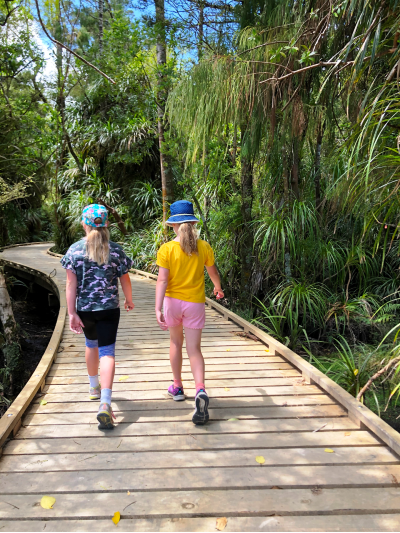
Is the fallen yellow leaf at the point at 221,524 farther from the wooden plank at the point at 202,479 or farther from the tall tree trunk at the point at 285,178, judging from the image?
the tall tree trunk at the point at 285,178

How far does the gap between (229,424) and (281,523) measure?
961mm

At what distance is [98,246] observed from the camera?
2799mm

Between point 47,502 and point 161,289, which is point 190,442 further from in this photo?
point 161,289

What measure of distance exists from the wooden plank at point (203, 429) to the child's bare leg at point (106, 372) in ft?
0.90

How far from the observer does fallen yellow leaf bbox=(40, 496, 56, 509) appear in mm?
1966

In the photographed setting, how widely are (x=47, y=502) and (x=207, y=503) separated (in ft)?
2.46

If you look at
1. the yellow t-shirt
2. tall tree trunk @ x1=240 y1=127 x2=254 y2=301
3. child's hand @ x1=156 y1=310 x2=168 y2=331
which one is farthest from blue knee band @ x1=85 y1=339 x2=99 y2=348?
tall tree trunk @ x1=240 y1=127 x2=254 y2=301

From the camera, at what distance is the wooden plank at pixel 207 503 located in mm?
1900

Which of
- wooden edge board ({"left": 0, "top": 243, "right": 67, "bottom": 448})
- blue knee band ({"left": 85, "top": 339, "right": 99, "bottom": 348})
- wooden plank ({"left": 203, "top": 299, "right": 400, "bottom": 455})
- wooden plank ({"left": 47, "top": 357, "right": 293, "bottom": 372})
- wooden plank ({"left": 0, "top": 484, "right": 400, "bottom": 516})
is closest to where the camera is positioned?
wooden plank ({"left": 0, "top": 484, "right": 400, "bottom": 516})

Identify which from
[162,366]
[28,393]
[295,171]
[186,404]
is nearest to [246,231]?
[295,171]

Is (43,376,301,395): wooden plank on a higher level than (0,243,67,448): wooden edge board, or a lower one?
lower

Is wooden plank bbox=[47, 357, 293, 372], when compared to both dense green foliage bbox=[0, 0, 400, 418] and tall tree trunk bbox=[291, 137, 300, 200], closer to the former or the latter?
dense green foliage bbox=[0, 0, 400, 418]

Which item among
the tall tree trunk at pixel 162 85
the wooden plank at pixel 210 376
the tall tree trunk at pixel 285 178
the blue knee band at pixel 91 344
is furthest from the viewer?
the tall tree trunk at pixel 162 85

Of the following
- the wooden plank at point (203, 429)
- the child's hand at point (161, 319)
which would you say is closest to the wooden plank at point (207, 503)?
the wooden plank at point (203, 429)
